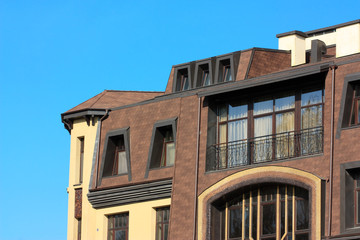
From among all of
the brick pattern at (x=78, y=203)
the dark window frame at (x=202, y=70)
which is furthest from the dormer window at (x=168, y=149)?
the brick pattern at (x=78, y=203)

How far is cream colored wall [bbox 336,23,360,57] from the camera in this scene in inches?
1626

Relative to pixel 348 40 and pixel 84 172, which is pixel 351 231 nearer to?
pixel 348 40

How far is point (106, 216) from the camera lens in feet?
148

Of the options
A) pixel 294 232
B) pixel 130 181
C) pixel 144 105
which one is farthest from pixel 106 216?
pixel 294 232

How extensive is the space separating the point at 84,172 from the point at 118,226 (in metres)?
3.12

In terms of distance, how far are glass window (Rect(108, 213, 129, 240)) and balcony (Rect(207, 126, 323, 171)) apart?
4.98m

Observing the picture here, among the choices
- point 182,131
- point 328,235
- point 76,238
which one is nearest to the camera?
point 328,235

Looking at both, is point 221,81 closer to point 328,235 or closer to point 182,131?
point 182,131

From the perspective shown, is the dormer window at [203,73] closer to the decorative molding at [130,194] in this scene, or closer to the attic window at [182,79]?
the attic window at [182,79]

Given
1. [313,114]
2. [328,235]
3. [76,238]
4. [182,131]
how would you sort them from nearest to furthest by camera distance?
[328,235] → [313,114] → [182,131] → [76,238]

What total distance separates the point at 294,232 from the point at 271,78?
5.83m

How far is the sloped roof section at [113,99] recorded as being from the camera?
154 ft

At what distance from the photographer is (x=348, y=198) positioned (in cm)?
3681

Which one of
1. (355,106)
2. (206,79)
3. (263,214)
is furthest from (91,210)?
(355,106)
